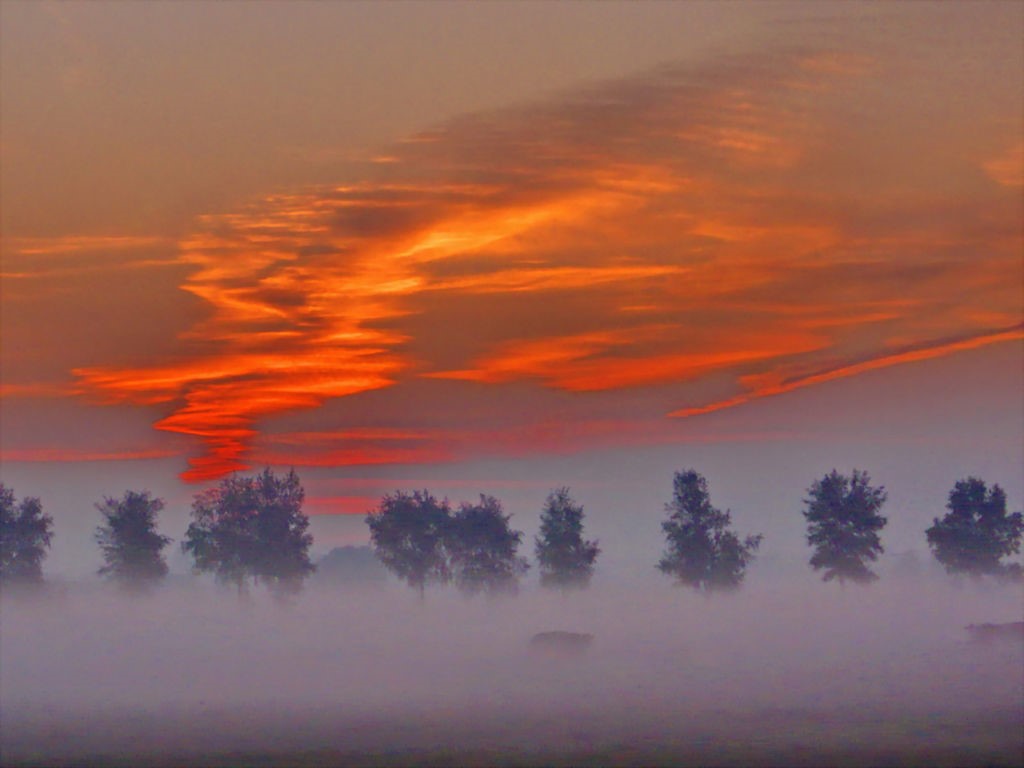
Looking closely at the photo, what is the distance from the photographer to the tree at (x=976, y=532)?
4299 inches

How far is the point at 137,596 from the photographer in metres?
119

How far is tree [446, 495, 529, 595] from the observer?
122 metres

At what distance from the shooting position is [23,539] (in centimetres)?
12394

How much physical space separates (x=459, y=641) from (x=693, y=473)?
1322 inches

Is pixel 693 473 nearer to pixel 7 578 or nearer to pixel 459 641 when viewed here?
pixel 459 641

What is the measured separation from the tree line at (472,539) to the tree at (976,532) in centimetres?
9

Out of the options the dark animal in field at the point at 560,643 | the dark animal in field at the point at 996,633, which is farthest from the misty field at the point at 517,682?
the dark animal in field at the point at 996,633

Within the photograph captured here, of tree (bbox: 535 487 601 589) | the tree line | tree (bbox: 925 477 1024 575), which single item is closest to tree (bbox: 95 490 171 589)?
the tree line

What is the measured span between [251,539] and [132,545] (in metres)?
11.4

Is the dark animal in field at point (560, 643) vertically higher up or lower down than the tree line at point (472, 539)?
lower down

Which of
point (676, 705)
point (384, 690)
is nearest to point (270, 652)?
point (384, 690)

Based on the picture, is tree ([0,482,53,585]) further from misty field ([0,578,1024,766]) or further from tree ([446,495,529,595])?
tree ([446,495,529,595])

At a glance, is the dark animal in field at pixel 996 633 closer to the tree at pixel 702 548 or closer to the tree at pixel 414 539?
the tree at pixel 702 548

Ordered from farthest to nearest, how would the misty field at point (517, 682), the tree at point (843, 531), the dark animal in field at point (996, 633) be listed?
the tree at point (843, 531)
the dark animal in field at point (996, 633)
the misty field at point (517, 682)
